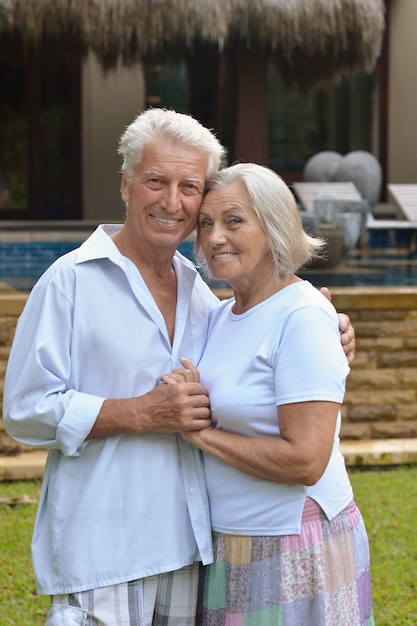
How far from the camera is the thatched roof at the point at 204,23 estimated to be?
9125 millimetres

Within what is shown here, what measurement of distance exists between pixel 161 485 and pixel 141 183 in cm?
71

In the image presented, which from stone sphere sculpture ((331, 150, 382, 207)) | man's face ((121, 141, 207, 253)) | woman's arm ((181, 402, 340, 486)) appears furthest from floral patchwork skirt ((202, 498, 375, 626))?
stone sphere sculpture ((331, 150, 382, 207))

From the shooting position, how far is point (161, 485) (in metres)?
2.27

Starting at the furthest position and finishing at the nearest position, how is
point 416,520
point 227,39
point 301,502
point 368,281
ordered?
1. point 227,39
2. point 368,281
3. point 416,520
4. point 301,502

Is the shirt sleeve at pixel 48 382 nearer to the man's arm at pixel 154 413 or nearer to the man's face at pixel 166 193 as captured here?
the man's arm at pixel 154 413

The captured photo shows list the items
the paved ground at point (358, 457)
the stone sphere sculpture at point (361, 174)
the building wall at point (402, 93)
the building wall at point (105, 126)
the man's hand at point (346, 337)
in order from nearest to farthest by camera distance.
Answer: the man's hand at point (346, 337) < the paved ground at point (358, 457) < the stone sphere sculpture at point (361, 174) < the building wall at point (105, 126) < the building wall at point (402, 93)

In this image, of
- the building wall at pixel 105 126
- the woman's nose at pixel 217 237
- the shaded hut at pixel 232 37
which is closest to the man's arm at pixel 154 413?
the woman's nose at pixel 217 237

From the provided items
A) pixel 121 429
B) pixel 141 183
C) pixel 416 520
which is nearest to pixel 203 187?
pixel 141 183

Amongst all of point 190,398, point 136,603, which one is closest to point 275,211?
point 190,398

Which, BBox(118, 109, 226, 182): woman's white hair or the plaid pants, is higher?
BBox(118, 109, 226, 182): woman's white hair

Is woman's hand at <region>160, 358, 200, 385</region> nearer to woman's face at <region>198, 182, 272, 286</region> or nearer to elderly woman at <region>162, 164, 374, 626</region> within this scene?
elderly woman at <region>162, 164, 374, 626</region>

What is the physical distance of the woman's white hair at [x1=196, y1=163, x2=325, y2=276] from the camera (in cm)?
221

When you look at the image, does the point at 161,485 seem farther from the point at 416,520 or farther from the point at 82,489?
the point at 416,520

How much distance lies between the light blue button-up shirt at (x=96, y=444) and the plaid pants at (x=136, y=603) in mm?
30
